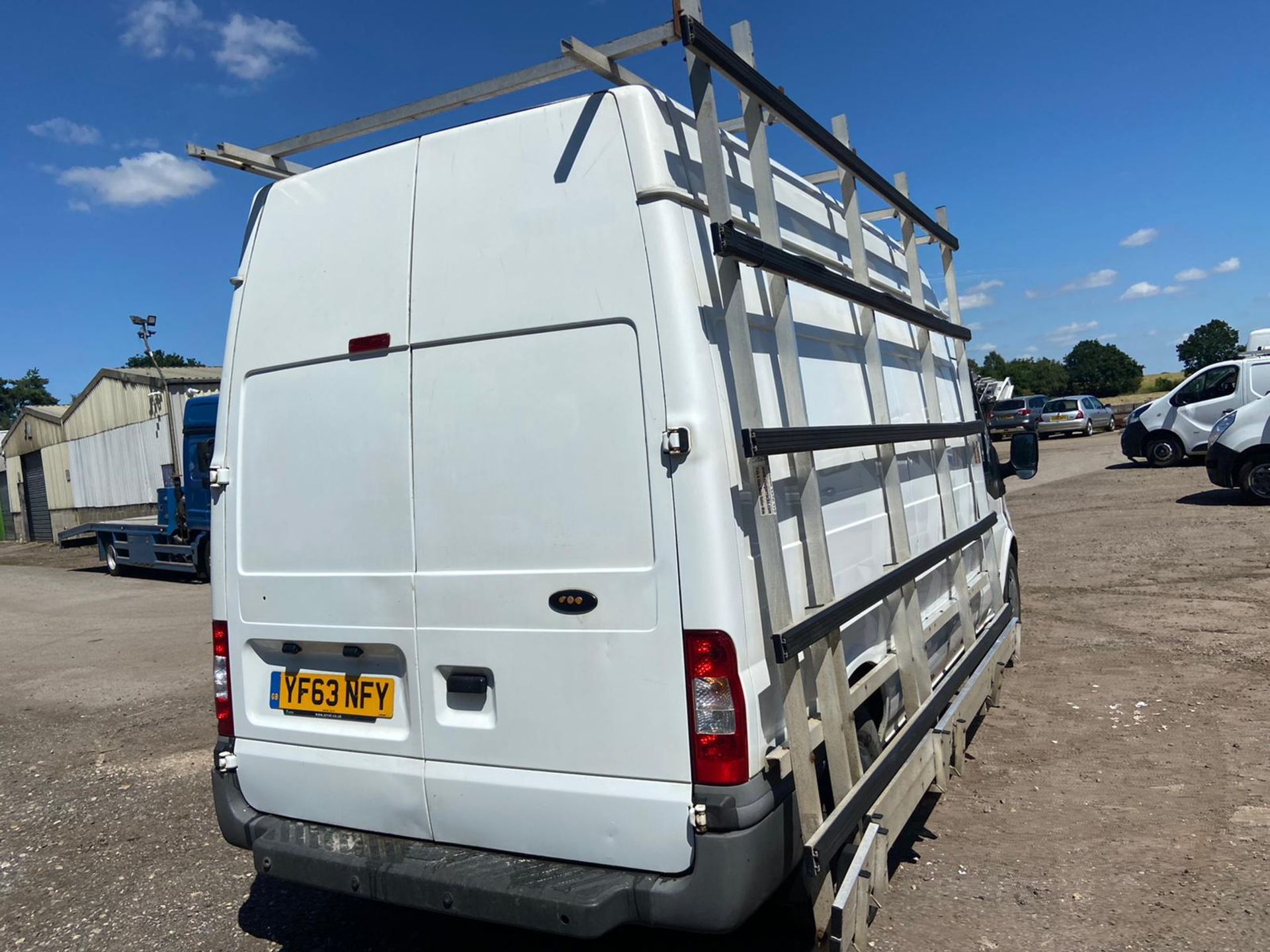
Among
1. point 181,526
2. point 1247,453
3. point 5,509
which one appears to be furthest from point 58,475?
point 1247,453

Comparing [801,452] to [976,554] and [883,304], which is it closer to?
[883,304]

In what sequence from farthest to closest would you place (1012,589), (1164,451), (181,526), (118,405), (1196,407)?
(118,405) → (1164,451) → (1196,407) → (181,526) → (1012,589)

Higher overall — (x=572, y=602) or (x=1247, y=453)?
(x=572, y=602)

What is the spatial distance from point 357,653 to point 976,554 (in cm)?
383

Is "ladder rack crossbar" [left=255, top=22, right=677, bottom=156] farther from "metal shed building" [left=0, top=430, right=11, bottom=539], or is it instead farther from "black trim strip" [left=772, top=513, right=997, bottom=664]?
"metal shed building" [left=0, top=430, right=11, bottom=539]

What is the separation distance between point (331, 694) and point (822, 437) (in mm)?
1888

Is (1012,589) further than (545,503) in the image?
Yes

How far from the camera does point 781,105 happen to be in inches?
133

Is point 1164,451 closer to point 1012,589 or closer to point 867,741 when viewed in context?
point 1012,589

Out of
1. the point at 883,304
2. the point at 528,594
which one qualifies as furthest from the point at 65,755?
the point at 883,304

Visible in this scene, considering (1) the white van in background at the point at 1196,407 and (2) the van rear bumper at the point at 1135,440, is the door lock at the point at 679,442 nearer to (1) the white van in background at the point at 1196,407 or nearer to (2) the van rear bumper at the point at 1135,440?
(1) the white van in background at the point at 1196,407

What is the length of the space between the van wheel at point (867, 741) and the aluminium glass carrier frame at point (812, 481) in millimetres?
Result: 101

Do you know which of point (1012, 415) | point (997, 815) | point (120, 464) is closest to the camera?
point (997, 815)

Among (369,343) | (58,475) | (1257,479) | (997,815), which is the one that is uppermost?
(58,475)
